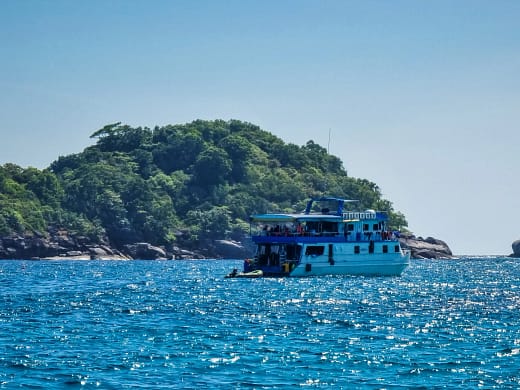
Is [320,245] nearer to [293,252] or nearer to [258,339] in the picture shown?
[293,252]

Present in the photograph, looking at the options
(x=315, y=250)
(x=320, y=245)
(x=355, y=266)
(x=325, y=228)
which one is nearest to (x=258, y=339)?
(x=320, y=245)

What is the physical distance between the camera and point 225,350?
45344 mm

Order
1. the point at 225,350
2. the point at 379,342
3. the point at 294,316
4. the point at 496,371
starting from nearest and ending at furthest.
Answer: the point at 496,371
the point at 225,350
the point at 379,342
the point at 294,316

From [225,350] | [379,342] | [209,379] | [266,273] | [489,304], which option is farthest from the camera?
[266,273]

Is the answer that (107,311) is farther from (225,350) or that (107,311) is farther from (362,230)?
(362,230)

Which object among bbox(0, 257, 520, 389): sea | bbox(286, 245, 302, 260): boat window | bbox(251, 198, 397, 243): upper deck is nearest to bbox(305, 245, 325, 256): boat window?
bbox(286, 245, 302, 260): boat window

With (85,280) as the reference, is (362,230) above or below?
above

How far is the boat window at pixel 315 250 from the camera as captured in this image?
10243 cm

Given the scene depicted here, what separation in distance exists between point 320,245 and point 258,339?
53.7 meters

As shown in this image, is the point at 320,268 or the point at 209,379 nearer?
the point at 209,379

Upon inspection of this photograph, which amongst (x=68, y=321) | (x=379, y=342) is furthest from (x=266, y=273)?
(x=379, y=342)

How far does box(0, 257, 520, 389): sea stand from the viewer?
3825 centimetres

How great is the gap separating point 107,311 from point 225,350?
2013cm

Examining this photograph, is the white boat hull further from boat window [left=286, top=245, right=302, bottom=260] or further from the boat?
boat window [left=286, top=245, right=302, bottom=260]
